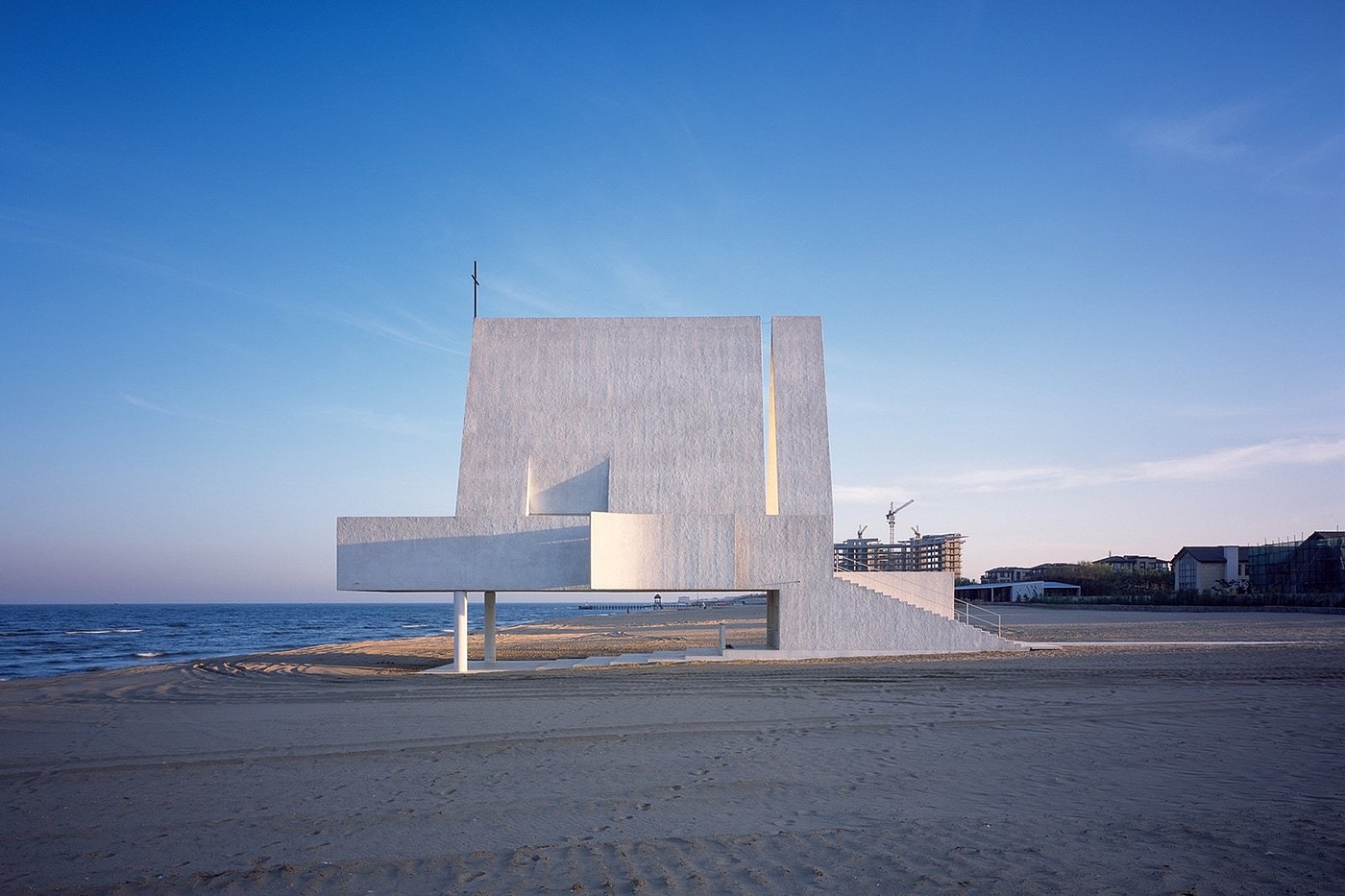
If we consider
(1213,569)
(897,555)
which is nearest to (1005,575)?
(1213,569)

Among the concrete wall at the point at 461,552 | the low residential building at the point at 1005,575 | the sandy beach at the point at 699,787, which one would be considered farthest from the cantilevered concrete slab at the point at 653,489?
the low residential building at the point at 1005,575

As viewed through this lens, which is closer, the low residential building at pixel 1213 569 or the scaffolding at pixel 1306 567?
the scaffolding at pixel 1306 567

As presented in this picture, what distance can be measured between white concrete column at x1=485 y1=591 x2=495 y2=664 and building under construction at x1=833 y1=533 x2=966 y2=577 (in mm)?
9721

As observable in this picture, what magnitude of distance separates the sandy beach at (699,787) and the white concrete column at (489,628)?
400cm

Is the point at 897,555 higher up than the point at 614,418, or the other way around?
the point at 614,418

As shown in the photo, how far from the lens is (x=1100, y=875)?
216 inches

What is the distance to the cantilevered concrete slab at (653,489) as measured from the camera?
1753 cm

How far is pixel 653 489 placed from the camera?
66.9ft

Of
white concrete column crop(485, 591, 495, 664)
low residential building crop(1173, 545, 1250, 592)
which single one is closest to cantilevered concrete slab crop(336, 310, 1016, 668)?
white concrete column crop(485, 591, 495, 664)

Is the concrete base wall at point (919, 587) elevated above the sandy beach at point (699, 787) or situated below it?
above

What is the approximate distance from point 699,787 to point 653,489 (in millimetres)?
12677

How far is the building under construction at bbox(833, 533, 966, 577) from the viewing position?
23905mm

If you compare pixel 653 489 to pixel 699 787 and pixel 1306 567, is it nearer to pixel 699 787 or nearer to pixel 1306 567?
pixel 699 787

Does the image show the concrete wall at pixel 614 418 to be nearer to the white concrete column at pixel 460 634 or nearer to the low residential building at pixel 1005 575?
the white concrete column at pixel 460 634
